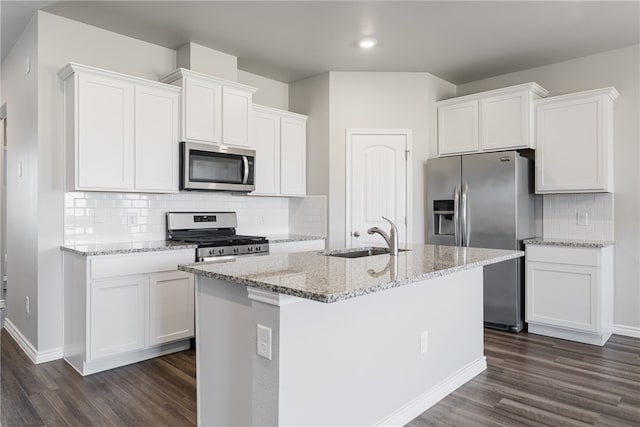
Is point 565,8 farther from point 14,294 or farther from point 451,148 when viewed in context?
point 14,294

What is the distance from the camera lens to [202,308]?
2055 mm

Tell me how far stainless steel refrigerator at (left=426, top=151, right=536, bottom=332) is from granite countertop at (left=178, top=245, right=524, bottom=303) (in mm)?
1431

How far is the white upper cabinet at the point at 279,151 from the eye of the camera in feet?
14.5

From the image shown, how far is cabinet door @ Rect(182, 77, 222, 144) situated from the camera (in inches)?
143

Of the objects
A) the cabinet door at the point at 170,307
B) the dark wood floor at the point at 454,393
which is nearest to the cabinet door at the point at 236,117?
the cabinet door at the point at 170,307

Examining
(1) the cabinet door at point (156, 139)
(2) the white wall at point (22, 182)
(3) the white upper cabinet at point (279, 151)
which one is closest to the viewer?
(2) the white wall at point (22, 182)

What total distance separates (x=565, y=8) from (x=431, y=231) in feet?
7.24

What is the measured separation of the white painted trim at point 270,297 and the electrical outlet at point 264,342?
109 millimetres

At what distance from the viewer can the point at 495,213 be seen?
3.97 metres

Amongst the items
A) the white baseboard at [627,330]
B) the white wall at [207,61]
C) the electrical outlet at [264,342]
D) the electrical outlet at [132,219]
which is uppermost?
the white wall at [207,61]

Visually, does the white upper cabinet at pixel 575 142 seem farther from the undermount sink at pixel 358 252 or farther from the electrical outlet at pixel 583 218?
the undermount sink at pixel 358 252

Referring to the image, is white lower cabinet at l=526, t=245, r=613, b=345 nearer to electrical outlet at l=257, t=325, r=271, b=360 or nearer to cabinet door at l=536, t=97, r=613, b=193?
cabinet door at l=536, t=97, r=613, b=193

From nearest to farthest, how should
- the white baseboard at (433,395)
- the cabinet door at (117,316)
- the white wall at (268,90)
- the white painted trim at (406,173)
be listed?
1. the white baseboard at (433,395)
2. the cabinet door at (117,316)
3. the white painted trim at (406,173)
4. the white wall at (268,90)

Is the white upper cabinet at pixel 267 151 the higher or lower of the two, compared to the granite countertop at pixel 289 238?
higher
